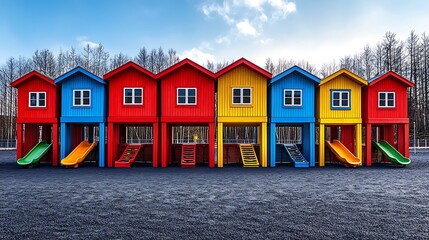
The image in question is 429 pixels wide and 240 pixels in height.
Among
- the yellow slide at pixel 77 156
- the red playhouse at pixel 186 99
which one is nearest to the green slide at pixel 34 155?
the yellow slide at pixel 77 156

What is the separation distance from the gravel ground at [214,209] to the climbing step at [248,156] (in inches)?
261

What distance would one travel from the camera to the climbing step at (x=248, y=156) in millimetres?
20797

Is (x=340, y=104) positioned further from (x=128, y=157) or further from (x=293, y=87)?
(x=128, y=157)

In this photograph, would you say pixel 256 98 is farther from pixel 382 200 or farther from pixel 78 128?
pixel 78 128

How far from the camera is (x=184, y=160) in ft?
69.9

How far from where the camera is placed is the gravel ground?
6.64 m

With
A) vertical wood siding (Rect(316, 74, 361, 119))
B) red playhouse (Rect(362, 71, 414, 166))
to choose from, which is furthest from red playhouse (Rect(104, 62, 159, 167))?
A: red playhouse (Rect(362, 71, 414, 166))

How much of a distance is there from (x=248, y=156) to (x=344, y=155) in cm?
749

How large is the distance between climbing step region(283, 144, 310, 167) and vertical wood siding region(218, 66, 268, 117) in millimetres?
4009

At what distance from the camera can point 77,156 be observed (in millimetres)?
20953

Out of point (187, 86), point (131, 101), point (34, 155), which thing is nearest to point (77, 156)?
point (34, 155)

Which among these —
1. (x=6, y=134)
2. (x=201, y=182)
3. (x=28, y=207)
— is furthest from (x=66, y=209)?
(x=6, y=134)

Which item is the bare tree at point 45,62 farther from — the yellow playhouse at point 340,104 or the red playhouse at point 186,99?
the yellow playhouse at point 340,104

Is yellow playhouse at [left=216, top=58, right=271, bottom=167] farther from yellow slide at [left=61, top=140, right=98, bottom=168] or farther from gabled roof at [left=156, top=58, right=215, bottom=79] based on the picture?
yellow slide at [left=61, top=140, right=98, bottom=168]
